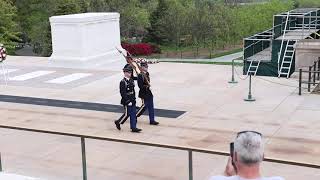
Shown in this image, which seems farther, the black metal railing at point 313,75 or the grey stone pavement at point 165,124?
the black metal railing at point 313,75

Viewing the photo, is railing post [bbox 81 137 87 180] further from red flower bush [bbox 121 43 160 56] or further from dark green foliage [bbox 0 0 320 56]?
red flower bush [bbox 121 43 160 56]

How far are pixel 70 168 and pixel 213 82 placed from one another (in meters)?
8.94

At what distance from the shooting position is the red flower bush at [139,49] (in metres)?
43.2

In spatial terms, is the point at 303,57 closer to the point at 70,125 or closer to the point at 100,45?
the point at 100,45

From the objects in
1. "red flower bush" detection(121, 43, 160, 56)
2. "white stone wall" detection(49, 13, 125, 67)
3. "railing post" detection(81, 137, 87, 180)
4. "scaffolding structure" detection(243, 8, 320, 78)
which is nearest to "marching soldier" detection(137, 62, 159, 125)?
"railing post" detection(81, 137, 87, 180)

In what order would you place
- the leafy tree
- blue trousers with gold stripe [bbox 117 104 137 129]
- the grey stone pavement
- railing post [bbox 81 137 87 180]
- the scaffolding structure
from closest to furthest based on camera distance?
1. railing post [bbox 81 137 87 180]
2. the grey stone pavement
3. blue trousers with gold stripe [bbox 117 104 137 129]
4. the scaffolding structure
5. the leafy tree

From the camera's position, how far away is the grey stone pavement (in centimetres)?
761

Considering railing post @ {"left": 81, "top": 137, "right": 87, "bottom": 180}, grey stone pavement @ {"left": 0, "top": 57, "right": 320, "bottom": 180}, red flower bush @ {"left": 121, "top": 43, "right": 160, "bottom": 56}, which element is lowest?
red flower bush @ {"left": 121, "top": 43, "right": 160, "bottom": 56}

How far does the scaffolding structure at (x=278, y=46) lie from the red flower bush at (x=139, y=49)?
72.2 ft

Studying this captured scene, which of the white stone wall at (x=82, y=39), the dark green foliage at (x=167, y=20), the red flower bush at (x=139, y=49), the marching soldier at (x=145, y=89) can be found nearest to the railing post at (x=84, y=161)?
the marching soldier at (x=145, y=89)

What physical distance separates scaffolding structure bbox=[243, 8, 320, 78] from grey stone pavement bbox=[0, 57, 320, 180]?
666mm

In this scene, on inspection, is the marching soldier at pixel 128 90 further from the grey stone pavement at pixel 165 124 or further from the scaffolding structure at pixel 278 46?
the scaffolding structure at pixel 278 46

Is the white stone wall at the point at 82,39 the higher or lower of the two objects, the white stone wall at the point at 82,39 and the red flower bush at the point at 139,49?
the higher

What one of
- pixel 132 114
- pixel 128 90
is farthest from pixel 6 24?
pixel 128 90
